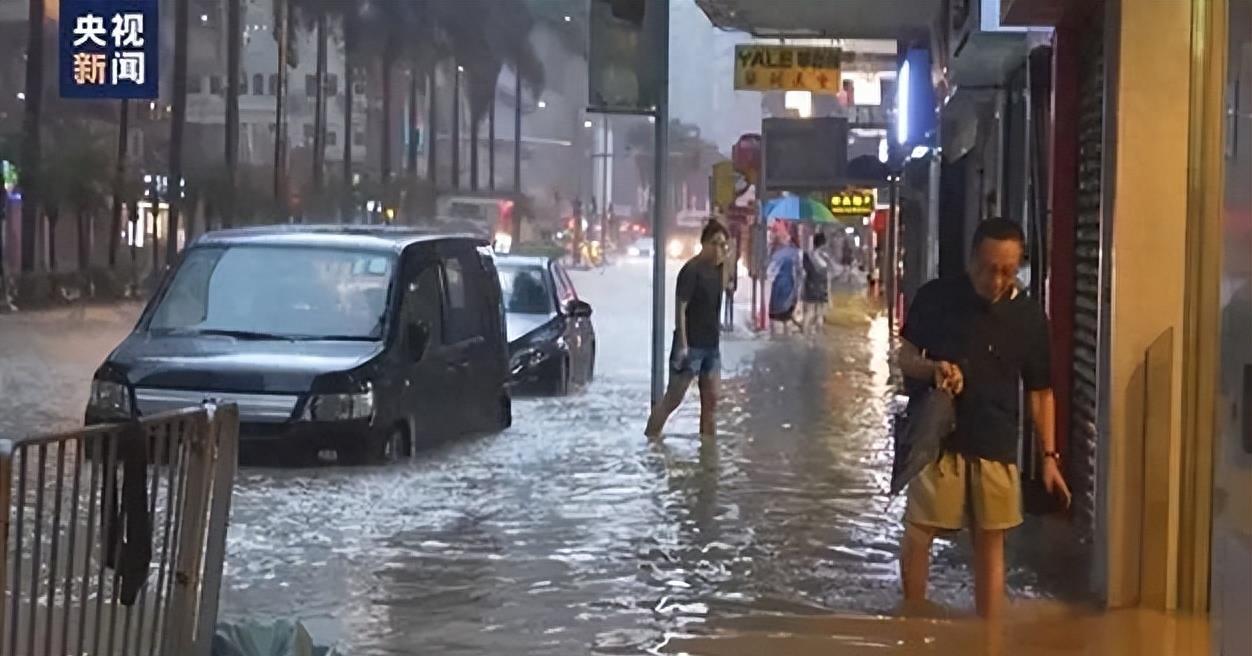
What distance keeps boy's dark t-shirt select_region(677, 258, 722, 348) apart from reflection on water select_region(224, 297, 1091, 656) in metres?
0.84

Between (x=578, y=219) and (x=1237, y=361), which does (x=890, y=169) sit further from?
(x=578, y=219)

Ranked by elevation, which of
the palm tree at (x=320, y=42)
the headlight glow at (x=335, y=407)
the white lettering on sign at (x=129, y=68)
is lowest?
the headlight glow at (x=335, y=407)

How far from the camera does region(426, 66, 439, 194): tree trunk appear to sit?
44.8 metres

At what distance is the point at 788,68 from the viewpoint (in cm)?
2414

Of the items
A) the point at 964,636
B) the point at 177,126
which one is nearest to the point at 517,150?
the point at 177,126

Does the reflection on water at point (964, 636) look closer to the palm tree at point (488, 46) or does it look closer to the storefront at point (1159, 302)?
the storefront at point (1159, 302)

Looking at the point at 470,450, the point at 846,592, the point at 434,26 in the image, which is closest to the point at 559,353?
the point at 470,450

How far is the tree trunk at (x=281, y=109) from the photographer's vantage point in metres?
41.0

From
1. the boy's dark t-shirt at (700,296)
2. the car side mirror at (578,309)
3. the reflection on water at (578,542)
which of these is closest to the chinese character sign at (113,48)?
the reflection on water at (578,542)

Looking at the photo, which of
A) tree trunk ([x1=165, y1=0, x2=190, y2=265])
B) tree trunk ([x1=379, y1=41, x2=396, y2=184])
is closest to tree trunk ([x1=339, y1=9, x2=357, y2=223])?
tree trunk ([x1=379, y1=41, x2=396, y2=184])

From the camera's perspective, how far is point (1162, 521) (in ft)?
26.7

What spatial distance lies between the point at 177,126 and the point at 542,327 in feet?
76.2

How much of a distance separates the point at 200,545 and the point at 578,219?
147ft

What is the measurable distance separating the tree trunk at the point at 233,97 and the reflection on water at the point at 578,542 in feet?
81.4
